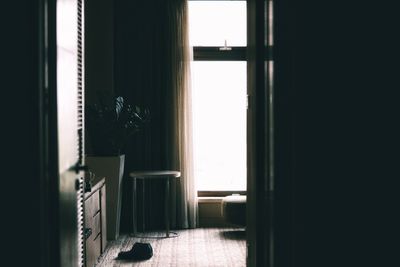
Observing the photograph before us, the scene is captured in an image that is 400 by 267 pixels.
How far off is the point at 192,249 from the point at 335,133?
3620 mm

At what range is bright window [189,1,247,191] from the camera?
698 cm

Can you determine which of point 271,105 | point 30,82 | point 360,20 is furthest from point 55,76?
point 360,20

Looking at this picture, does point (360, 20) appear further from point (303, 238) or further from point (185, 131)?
point (185, 131)

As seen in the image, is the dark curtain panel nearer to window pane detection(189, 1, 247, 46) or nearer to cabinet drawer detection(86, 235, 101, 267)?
window pane detection(189, 1, 247, 46)

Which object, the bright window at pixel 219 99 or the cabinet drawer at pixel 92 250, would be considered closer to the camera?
the cabinet drawer at pixel 92 250

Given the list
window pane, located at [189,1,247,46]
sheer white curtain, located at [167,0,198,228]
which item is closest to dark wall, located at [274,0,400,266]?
sheer white curtain, located at [167,0,198,228]

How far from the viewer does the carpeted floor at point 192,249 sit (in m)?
5.08

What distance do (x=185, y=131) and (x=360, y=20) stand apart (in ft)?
14.9

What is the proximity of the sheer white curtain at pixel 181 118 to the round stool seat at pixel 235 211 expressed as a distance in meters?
0.54

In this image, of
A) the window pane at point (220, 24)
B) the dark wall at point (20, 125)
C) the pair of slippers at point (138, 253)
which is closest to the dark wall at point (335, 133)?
the dark wall at point (20, 125)

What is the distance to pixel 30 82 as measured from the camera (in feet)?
7.06

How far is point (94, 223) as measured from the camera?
4824mm

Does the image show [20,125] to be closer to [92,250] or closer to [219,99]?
[92,250]

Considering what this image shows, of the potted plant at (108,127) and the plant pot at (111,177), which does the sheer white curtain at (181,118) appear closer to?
the potted plant at (108,127)
